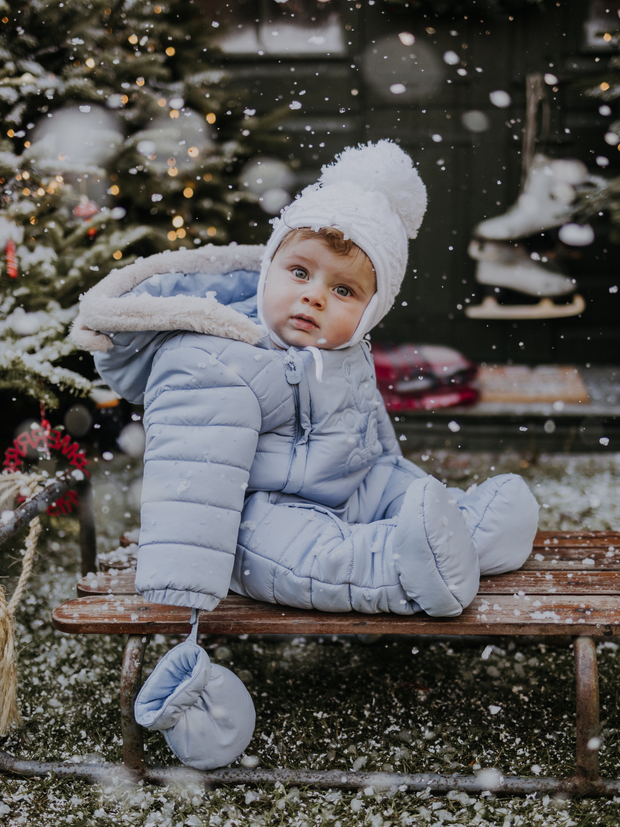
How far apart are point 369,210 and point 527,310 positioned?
326 cm

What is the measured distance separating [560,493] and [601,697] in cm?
164

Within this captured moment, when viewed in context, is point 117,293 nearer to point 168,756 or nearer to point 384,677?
point 168,756

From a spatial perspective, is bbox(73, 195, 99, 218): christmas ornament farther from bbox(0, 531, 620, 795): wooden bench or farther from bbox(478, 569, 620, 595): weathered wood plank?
bbox(478, 569, 620, 595): weathered wood plank

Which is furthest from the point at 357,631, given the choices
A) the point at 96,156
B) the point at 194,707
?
the point at 96,156

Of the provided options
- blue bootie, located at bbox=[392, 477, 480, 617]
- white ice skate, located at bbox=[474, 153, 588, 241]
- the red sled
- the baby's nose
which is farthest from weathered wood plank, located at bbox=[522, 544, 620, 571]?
white ice skate, located at bbox=[474, 153, 588, 241]

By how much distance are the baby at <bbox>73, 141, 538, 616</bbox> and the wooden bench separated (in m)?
0.05

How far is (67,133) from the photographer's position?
2797 millimetres

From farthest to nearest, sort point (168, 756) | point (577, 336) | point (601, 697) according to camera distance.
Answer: point (577, 336) < point (601, 697) < point (168, 756)

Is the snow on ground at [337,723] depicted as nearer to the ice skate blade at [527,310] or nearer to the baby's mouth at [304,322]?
the baby's mouth at [304,322]

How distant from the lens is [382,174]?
176 cm

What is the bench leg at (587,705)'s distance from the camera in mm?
1570

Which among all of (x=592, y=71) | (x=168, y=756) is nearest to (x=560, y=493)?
(x=168, y=756)

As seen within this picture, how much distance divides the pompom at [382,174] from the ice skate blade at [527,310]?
304 centimetres

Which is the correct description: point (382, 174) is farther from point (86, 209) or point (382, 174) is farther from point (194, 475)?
point (86, 209)
